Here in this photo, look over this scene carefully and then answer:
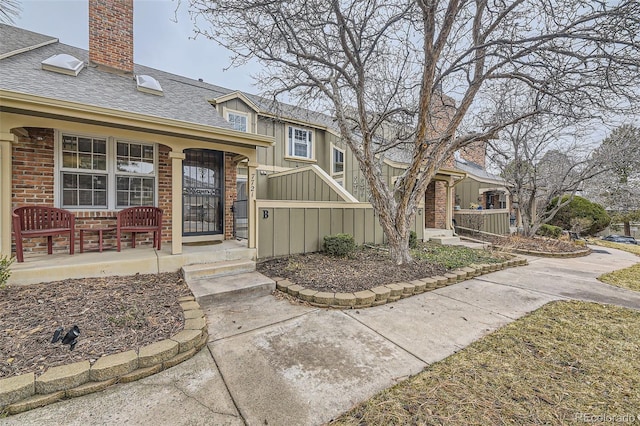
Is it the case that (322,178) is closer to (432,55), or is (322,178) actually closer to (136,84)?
(432,55)

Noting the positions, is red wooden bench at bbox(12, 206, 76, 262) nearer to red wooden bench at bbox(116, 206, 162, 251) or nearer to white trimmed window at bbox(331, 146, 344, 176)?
red wooden bench at bbox(116, 206, 162, 251)

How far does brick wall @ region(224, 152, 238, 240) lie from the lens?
662cm

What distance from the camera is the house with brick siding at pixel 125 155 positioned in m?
3.96

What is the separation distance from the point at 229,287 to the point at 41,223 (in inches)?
129

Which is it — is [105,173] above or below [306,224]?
above

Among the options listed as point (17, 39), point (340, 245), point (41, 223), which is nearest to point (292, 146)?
point (340, 245)

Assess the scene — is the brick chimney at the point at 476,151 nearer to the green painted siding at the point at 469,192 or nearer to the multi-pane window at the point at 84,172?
the green painted siding at the point at 469,192

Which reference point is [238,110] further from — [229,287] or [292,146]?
[229,287]

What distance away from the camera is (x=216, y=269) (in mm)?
4699

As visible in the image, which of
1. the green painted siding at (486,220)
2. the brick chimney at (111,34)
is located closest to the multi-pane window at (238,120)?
the brick chimney at (111,34)

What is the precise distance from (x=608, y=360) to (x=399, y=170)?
7798mm

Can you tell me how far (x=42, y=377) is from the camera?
1.97m

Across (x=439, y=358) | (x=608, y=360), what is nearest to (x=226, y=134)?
(x=439, y=358)

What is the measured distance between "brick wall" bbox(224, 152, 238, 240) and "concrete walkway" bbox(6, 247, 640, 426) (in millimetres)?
3075
